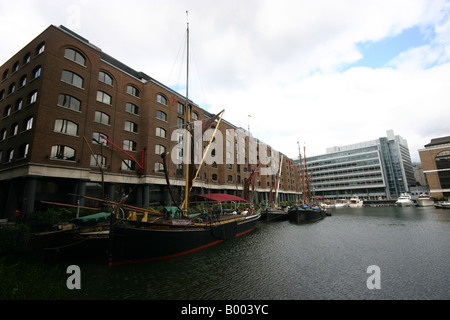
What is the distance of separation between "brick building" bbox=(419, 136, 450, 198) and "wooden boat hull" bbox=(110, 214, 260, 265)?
104344 millimetres

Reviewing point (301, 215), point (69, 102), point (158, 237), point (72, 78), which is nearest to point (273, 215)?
point (301, 215)

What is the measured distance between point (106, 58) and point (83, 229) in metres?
31.2

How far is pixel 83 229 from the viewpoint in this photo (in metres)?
14.4

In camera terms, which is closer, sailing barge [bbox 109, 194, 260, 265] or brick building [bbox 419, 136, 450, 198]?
sailing barge [bbox 109, 194, 260, 265]

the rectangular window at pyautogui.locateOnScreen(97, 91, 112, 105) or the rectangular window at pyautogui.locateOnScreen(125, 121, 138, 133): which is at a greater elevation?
the rectangular window at pyautogui.locateOnScreen(97, 91, 112, 105)

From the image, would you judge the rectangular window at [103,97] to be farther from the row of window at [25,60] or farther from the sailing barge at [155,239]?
the sailing barge at [155,239]

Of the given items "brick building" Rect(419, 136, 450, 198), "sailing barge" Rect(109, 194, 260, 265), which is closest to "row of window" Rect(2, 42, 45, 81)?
"sailing barge" Rect(109, 194, 260, 265)

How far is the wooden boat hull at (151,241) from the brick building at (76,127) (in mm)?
11481

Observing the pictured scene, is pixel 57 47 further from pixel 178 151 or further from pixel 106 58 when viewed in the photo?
pixel 178 151

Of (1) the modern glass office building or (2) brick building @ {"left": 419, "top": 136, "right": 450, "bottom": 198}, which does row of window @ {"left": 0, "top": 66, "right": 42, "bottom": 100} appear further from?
(2) brick building @ {"left": 419, "top": 136, "right": 450, "bottom": 198}

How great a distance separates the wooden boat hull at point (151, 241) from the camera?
1281 cm

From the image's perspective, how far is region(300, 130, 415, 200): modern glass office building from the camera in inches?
4446

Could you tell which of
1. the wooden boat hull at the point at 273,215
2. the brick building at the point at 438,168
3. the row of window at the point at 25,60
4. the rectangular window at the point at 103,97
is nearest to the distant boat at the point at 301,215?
the wooden boat hull at the point at 273,215
